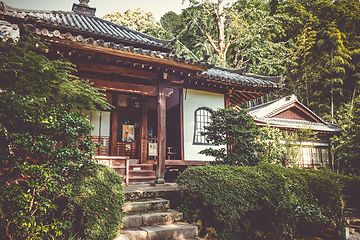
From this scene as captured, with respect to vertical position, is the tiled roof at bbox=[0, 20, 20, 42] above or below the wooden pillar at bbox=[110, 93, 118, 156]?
above


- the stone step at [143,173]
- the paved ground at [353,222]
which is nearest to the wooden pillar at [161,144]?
the stone step at [143,173]

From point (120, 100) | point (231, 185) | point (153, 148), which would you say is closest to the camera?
point (231, 185)

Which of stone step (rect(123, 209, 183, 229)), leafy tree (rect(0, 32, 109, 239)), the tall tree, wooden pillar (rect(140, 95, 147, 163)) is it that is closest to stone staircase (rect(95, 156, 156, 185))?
wooden pillar (rect(140, 95, 147, 163))

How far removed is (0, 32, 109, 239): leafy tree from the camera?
3.09 metres

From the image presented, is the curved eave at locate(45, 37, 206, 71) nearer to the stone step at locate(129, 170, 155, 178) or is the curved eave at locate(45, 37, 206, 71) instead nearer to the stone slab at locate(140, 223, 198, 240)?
the stone step at locate(129, 170, 155, 178)

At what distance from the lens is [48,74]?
12.6 ft

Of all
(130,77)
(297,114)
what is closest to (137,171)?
(130,77)

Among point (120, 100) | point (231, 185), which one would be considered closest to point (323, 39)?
point (120, 100)

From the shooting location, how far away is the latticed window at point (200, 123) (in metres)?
9.02

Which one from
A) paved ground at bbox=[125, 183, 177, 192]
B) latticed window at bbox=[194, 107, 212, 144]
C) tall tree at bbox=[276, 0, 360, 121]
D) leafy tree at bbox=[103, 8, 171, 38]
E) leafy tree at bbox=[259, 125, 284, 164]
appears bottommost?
→ paved ground at bbox=[125, 183, 177, 192]

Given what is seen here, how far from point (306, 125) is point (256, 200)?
13.6m

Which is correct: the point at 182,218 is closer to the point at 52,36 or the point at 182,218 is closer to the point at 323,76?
the point at 52,36

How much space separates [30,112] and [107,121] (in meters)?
5.60

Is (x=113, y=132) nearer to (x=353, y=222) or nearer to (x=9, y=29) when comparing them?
(x=9, y=29)
